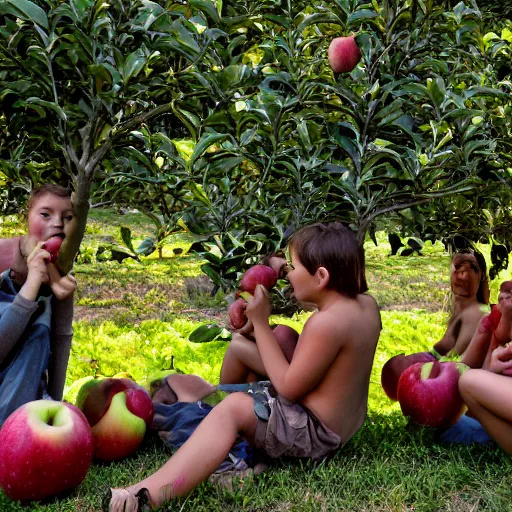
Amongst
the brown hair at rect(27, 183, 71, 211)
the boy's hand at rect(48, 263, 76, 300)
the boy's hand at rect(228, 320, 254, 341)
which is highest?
the brown hair at rect(27, 183, 71, 211)

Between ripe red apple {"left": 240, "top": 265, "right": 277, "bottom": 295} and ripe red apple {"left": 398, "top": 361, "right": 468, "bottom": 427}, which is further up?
ripe red apple {"left": 240, "top": 265, "right": 277, "bottom": 295}

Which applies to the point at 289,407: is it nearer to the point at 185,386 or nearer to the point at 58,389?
the point at 185,386

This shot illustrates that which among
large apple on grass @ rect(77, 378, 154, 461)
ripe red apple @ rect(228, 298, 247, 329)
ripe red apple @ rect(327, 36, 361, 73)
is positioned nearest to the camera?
ripe red apple @ rect(327, 36, 361, 73)

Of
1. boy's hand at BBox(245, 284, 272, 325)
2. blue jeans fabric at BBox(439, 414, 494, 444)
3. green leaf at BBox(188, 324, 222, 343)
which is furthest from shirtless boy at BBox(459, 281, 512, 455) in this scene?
green leaf at BBox(188, 324, 222, 343)

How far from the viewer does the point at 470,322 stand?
130 inches

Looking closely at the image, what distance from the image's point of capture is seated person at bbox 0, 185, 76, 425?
2.41 meters

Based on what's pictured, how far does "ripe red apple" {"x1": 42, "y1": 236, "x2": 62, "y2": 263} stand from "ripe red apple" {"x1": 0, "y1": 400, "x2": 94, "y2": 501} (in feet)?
1.76

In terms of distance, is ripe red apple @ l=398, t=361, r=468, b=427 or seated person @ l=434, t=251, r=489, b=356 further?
seated person @ l=434, t=251, r=489, b=356

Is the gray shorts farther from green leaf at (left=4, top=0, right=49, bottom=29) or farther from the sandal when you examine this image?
green leaf at (left=4, top=0, right=49, bottom=29)

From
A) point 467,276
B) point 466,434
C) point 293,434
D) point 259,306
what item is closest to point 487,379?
point 466,434

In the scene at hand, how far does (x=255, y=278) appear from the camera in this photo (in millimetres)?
2529

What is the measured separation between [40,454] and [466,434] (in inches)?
66.2

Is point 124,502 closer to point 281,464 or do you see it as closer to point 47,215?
point 281,464

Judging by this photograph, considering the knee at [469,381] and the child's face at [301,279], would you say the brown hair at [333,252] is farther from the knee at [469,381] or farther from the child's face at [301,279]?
the knee at [469,381]
